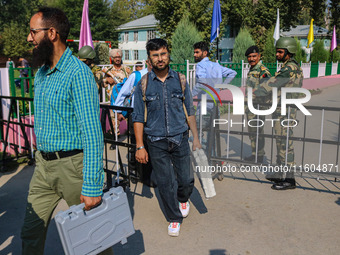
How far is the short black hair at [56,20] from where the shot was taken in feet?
7.30

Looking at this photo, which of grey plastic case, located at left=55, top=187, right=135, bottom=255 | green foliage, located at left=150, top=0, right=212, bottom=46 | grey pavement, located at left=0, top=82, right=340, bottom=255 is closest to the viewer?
grey plastic case, located at left=55, top=187, right=135, bottom=255

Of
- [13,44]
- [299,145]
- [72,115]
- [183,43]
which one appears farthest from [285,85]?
[13,44]

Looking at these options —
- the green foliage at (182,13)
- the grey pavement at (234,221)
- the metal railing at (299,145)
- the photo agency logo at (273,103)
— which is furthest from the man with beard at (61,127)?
the green foliage at (182,13)

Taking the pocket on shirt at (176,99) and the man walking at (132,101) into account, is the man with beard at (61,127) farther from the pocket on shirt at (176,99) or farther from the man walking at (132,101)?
the man walking at (132,101)

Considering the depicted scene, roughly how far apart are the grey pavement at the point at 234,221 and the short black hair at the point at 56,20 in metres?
2.13

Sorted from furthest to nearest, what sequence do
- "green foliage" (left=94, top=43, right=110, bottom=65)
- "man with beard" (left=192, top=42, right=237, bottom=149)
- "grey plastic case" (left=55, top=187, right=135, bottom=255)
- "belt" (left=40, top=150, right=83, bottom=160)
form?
"green foliage" (left=94, top=43, right=110, bottom=65) → "man with beard" (left=192, top=42, right=237, bottom=149) → "belt" (left=40, top=150, right=83, bottom=160) → "grey plastic case" (left=55, top=187, right=135, bottom=255)

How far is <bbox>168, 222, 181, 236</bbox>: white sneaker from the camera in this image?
372 cm

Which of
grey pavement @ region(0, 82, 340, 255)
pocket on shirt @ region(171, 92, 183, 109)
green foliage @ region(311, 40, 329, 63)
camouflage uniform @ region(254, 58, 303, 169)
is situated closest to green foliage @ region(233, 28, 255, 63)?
green foliage @ region(311, 40, 329, 63)

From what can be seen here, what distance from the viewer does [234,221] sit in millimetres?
4047

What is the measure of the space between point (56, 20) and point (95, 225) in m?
1.32

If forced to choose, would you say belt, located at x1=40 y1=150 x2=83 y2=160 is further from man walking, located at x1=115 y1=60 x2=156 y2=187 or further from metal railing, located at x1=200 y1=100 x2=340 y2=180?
metal railing, located at x1=200 y1=100 x2=340 y2=180

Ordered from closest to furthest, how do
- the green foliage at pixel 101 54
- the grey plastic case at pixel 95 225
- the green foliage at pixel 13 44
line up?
1. the grey plastic case at pixel 95 225
2. the green foliage at pixel 101 54
3. the green foliage at pixel 13 44

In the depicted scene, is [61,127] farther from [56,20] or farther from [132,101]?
[132,101]

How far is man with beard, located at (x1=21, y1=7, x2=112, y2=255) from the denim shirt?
1.28m
